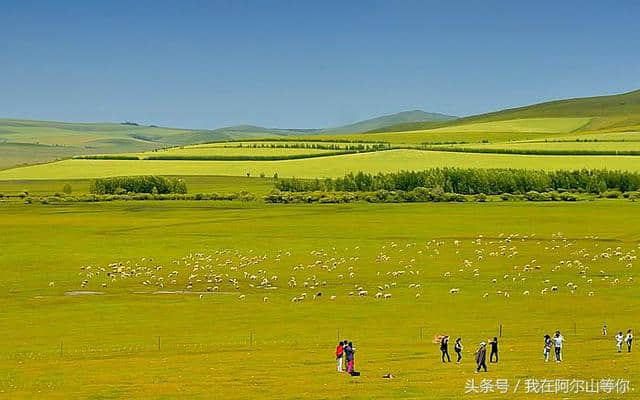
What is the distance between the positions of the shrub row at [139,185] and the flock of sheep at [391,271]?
71.7 m

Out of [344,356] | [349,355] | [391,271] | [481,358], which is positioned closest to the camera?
[481,358]

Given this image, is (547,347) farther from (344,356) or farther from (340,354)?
(340,354)

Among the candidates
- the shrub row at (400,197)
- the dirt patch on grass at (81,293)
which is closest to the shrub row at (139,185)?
the shrub row at (400,197)

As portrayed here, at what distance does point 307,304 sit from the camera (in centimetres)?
6247

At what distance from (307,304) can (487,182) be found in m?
92.7

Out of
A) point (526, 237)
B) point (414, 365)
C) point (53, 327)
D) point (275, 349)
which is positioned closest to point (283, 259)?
point (526, 237)

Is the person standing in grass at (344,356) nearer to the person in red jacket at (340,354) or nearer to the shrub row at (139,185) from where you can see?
the person in red jacket at (340,354)

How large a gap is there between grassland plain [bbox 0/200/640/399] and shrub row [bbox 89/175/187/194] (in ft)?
120

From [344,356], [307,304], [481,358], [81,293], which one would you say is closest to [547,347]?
[481,358]

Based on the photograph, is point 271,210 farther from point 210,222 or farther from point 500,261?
point 500,261

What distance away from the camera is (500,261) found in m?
81.6

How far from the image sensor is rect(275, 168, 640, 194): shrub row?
494ft

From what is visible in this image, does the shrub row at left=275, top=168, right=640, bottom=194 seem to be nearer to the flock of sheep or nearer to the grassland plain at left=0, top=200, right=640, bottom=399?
the grassland plain at left=0, top=200, right=640, bottom=399

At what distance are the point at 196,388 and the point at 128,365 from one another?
7022 millimetres
